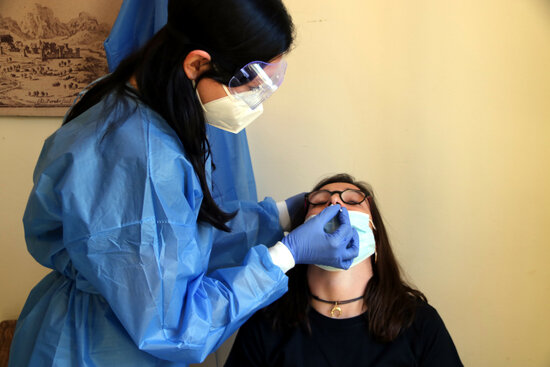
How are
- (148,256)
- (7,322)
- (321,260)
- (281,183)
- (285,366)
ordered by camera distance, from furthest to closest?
(7,322)
(281,183)
(285,366)
(321,260)
(148,256)

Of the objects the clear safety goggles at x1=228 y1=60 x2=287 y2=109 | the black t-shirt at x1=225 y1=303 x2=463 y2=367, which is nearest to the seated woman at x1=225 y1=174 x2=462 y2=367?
the black t-shirt at x1=225 y1=303 x2=463 y2=367

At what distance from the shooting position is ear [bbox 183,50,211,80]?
2.94ft

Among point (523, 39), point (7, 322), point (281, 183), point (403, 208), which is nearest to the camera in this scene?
point (523, 39)

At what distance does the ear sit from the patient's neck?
754 mm

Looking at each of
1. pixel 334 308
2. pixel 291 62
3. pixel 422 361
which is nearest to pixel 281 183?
pixel 291 62

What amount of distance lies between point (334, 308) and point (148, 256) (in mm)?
694

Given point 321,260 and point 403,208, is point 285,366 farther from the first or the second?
point 403,208

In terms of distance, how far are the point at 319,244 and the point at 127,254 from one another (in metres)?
0.51

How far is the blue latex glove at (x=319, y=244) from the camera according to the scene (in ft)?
3.77

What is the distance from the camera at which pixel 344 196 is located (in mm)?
1408

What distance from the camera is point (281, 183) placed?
175 centimetres

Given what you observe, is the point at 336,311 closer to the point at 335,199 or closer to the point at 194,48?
the point at 335,199

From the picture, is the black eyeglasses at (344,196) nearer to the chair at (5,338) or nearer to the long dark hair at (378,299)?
the long dark hair at (378,299)

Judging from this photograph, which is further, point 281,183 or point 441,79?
point 281,183
